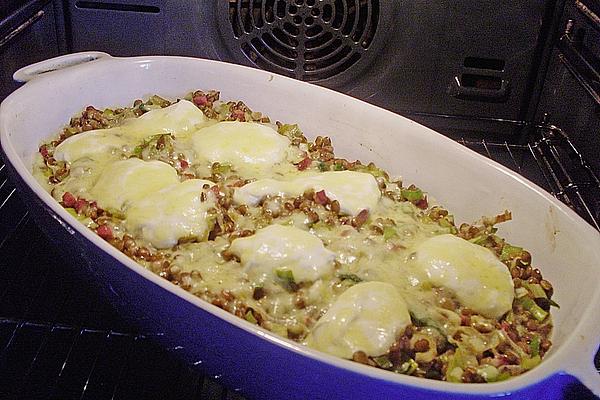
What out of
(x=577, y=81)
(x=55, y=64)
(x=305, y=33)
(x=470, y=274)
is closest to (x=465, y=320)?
(x=470, y=274)

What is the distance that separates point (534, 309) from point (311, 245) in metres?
0.31

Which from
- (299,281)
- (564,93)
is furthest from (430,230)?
(564,93)

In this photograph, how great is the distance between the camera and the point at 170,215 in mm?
979

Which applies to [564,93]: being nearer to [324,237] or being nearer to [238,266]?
[324,237]

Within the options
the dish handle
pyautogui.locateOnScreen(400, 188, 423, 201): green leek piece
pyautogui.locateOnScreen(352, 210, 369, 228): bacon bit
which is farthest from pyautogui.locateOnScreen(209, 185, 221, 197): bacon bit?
the dish handle

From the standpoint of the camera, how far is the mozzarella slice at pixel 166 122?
1.24 m

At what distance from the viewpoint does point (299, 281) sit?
92cm

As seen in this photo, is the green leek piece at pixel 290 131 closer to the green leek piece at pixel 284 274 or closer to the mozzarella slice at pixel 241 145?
the mozzarella slice at pixel 241 145

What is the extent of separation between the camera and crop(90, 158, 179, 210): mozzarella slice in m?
1.04

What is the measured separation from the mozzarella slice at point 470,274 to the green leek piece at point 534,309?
28 millimetres

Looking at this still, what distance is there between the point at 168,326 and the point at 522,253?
521 mm

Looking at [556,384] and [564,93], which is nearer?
[556,384]

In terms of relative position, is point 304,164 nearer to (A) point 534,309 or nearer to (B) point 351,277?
(B) point 351,277

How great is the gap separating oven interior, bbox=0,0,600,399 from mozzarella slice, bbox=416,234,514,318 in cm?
34
